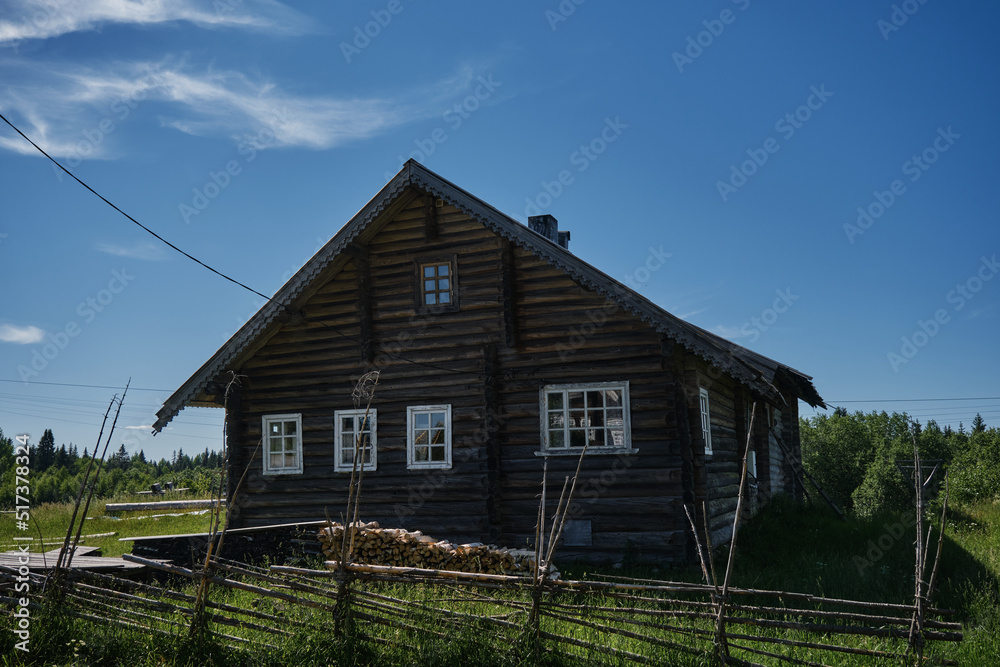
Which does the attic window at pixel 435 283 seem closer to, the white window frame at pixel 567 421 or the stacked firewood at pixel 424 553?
the white window frame at pixel 567 421

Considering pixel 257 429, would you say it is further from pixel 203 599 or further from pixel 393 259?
pixel 203 599

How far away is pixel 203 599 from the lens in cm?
732

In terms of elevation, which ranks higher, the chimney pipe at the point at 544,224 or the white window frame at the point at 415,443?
the chimney pipe at the point at 544,224

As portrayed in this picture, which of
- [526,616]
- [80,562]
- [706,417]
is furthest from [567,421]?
[80,562]

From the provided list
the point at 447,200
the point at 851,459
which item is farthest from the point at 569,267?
the point at 851,459

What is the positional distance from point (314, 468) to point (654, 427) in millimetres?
7205

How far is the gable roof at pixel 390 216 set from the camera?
12.5 metres

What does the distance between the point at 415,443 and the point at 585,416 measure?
141 inches

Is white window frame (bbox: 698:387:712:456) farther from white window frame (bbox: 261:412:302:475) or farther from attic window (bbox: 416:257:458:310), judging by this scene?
white window frame (bbox: 261:412:302:475)

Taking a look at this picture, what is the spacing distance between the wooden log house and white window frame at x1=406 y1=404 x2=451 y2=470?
40mm

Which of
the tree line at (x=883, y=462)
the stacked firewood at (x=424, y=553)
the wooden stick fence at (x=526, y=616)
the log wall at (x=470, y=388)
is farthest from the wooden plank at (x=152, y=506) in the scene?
the tree line at (x=883, y=462)

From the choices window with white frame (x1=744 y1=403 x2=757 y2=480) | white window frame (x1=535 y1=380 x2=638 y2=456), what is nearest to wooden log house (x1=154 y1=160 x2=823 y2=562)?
white window frame (x1=535 y1=380 x2=638 y2=456)

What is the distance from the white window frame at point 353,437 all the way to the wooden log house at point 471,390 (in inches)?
1.6

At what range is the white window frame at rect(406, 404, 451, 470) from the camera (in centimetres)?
1450
